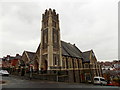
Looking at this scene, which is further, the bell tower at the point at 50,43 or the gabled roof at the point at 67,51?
the gabled roof at the point at 67,51

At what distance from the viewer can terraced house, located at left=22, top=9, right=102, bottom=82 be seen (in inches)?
1289

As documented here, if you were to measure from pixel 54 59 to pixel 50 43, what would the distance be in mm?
4660

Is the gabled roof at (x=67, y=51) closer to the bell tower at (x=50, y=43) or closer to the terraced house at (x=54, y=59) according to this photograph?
the terraced house at (x=54, y=59)

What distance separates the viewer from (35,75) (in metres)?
31.1

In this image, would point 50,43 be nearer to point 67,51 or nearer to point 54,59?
point 54,59

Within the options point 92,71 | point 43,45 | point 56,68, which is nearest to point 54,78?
point 56,68

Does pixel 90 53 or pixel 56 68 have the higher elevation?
pixel 90 53

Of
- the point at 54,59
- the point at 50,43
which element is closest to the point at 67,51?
the point at 54,59

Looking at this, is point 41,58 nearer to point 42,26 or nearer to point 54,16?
point 42,26

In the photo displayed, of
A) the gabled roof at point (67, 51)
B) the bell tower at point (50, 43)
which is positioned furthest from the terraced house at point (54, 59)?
the gabled roof at point (67, 51)

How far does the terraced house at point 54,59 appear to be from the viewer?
32750 mm

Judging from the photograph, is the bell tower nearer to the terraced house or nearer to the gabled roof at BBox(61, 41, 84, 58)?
the terraced house

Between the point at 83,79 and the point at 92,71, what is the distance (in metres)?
5.02

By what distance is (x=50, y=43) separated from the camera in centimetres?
3334
